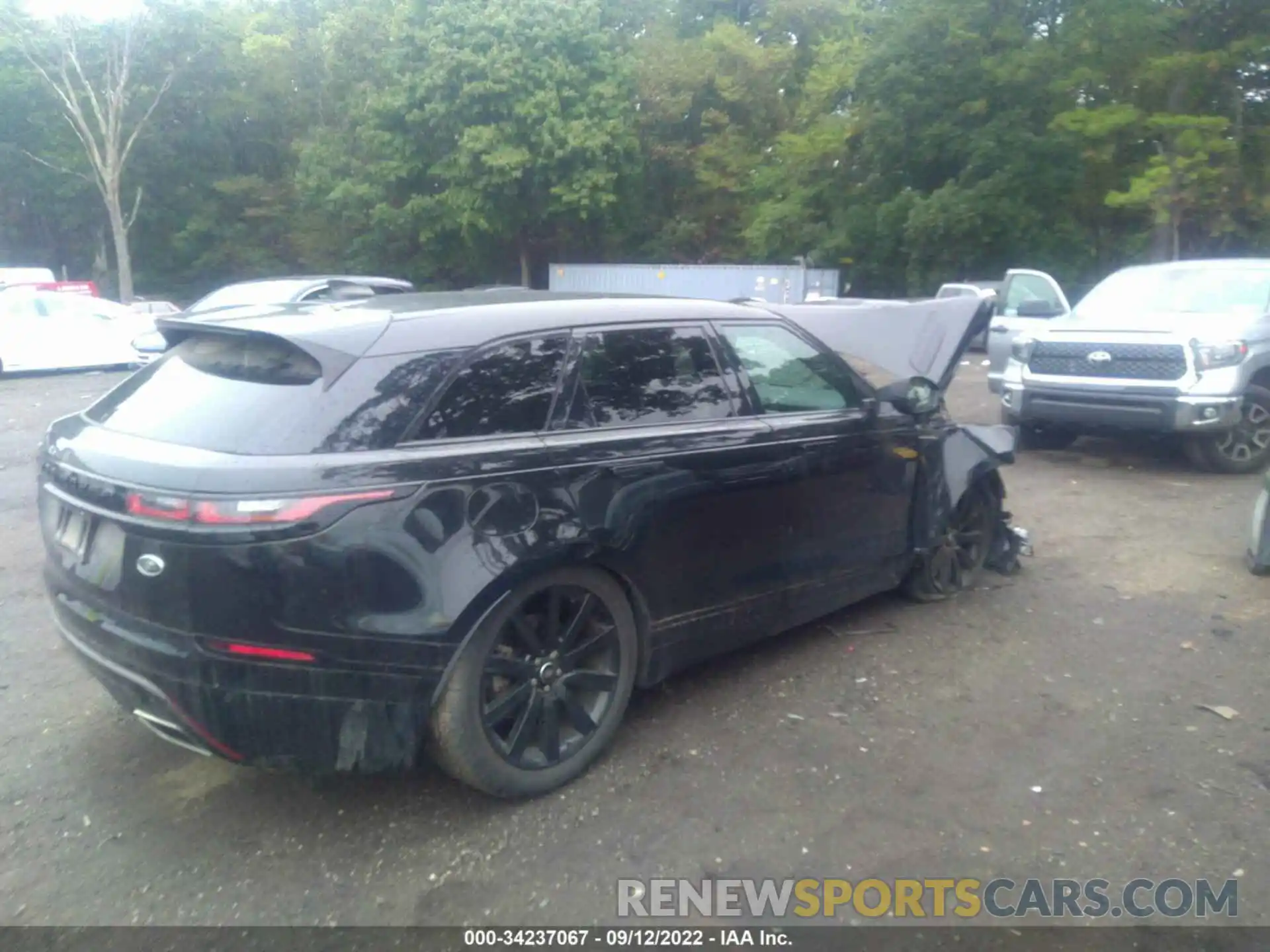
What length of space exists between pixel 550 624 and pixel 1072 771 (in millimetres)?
2045

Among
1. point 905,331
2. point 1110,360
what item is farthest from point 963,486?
point 1110,360

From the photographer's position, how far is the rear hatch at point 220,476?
11.3 feet

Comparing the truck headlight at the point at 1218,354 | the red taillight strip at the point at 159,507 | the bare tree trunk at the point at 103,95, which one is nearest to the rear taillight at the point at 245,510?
the red taillight strip at the point at 159,507

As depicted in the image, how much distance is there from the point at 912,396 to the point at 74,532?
3798mm

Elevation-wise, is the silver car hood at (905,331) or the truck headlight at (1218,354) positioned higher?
the silver car hood at (905,331)

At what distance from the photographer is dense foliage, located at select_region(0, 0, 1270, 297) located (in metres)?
23.9

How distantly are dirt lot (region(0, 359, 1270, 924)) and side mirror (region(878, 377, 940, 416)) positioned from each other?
1124 mm

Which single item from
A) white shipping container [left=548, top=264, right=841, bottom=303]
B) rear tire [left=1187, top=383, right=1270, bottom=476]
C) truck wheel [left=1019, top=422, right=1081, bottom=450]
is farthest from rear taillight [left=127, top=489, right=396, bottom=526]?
white shipping container [left=548, top=264, right=841, bottom=303]

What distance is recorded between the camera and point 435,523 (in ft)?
12.1

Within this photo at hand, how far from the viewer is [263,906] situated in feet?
11.2

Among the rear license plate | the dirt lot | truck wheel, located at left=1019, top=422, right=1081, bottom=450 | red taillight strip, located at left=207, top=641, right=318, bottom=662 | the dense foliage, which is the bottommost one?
the dirt lot

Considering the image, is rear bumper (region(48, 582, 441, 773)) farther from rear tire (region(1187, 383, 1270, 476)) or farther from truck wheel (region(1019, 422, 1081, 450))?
truck wheel (region(1019, 422, 1081, 450))

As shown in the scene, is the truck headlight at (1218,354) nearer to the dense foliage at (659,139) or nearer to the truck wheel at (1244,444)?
the truck wheel at (1244,444)

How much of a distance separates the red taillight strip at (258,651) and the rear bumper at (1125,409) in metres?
8.27
